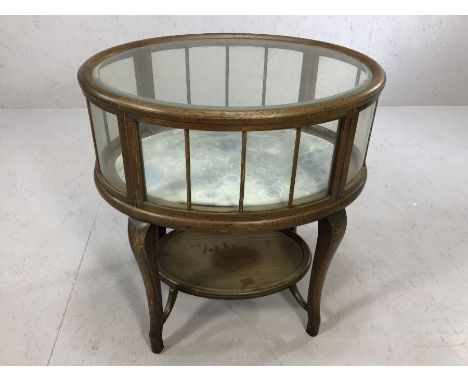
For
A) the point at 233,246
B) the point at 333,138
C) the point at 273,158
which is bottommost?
the point at 233,246

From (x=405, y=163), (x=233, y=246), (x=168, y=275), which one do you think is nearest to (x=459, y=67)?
(x=405, y=163)

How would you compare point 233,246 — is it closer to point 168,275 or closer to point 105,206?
point 168,275

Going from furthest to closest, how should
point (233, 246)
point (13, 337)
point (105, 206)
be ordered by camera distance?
point (105, 206) → point (233, 246) → point (13, 337)

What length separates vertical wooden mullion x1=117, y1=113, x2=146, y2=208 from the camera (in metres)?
1.20

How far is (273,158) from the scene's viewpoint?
57.1 inches

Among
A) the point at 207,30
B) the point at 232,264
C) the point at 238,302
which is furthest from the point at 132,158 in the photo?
the point at 207,30

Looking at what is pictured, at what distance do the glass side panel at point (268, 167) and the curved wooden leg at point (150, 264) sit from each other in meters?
0.33

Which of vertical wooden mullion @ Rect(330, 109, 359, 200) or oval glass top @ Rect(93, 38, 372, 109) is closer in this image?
vertical wooden mullion @ Rect(330, 109, 359, 200)

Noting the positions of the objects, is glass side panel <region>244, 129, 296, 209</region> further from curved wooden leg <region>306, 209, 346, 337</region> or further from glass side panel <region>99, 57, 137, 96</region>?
glass side panel <region>99, 57, 137, 96</region>

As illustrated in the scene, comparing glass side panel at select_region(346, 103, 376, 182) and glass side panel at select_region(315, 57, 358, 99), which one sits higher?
glass side panel at select_region(315, 57, 358, 99)

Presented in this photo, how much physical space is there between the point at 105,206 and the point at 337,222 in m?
1.54

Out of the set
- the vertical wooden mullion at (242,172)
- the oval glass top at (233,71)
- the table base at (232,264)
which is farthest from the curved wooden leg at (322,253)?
the oval glass top at (233,71)

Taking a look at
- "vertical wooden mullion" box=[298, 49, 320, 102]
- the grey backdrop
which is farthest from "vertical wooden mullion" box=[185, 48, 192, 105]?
the grey backdrop

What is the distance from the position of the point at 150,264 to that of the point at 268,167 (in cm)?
49
